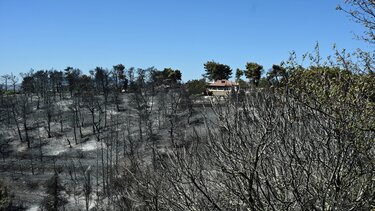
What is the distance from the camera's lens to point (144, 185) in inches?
428

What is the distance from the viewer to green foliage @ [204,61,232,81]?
313 ft

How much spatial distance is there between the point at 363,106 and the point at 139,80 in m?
101

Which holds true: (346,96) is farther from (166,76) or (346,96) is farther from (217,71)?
(166,76)

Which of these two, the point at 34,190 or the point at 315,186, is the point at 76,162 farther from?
the point at 315,186

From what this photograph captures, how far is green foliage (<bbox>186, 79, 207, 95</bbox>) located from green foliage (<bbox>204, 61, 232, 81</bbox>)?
48.4 feet

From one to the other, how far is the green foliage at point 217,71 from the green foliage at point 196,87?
14.7m

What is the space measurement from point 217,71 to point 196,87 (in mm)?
20305

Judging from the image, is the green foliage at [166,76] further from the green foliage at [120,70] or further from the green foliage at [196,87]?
the green foliage at [196,87]

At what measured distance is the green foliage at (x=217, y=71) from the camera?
95312 mm

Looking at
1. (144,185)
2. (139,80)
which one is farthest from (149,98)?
(144,185)

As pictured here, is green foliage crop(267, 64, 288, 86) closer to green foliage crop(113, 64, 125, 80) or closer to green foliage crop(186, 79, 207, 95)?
green foliage crop(186, 79, 207, 95)

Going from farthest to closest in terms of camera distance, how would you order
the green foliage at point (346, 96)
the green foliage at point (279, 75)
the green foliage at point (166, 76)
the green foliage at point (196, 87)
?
the green foliage at point (166, 76), the green foliage at point (196, 87), the green foliage at point (279, 75), the green foliage at point (346, 96)

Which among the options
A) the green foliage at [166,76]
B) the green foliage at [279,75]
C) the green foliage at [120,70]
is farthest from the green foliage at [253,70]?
the green foliage at [279,75]

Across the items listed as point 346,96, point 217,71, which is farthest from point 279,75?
point 217,71
